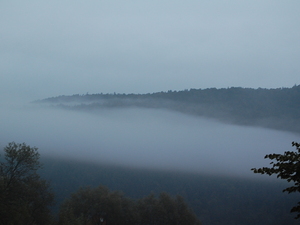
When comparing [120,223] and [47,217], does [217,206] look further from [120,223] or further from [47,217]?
[47,217]

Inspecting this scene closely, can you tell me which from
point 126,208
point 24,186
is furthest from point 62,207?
point 24,186

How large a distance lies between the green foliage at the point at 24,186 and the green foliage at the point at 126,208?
1056 cm

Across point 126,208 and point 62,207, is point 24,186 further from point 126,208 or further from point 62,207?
point 126,208

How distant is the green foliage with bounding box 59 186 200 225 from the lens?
47.1m

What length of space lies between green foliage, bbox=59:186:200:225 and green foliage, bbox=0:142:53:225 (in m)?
10.6

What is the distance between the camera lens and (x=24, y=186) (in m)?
31.9

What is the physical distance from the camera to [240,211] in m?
113

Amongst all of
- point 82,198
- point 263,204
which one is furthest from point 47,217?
point 263,204

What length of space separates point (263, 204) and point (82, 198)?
8775 centimetres

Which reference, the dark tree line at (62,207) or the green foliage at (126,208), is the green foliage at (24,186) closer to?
the dark tree line at (62,207)

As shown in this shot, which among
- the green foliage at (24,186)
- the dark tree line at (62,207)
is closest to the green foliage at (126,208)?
the dark tree line at (62,207)

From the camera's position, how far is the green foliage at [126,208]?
47.1m

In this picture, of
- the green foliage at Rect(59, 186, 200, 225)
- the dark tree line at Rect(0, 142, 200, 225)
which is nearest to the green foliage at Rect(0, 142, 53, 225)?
the dark tree line at Rect(0, 142, 200, 225)

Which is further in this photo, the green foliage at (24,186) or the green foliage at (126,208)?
the green foliage at (126,208)
